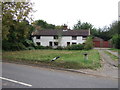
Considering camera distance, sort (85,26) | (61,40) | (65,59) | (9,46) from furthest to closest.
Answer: (85,26) → (61,40) → (9,46) → (65,59)

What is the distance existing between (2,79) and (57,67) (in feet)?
13.2

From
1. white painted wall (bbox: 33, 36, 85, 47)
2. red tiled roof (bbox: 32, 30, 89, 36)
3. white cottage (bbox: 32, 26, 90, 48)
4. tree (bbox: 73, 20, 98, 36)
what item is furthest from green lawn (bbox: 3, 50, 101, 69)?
tree (bbox: 73, 20, 98, 36)

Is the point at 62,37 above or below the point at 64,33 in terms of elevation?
below

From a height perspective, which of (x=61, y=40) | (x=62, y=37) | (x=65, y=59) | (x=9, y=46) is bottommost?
(x=65, y=59)

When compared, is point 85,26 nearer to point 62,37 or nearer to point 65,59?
point 62,37

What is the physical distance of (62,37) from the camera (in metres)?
41.4

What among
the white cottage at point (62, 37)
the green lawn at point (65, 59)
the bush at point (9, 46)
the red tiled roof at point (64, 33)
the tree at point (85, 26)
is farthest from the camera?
the tree at point (85, 26)

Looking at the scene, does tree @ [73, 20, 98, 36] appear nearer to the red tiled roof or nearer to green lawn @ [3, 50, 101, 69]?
the red tiled roof

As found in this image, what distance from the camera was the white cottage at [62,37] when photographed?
40.3m

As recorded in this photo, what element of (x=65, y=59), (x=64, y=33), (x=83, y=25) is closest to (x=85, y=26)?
(x=83, y=25)

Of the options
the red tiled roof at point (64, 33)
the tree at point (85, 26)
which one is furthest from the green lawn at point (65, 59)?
the tree at point (85, 26)

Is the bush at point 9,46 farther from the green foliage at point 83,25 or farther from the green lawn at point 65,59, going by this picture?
the green foliage at point 83,25

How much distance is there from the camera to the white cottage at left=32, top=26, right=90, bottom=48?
4028 centimetres

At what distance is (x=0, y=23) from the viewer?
586 inches
